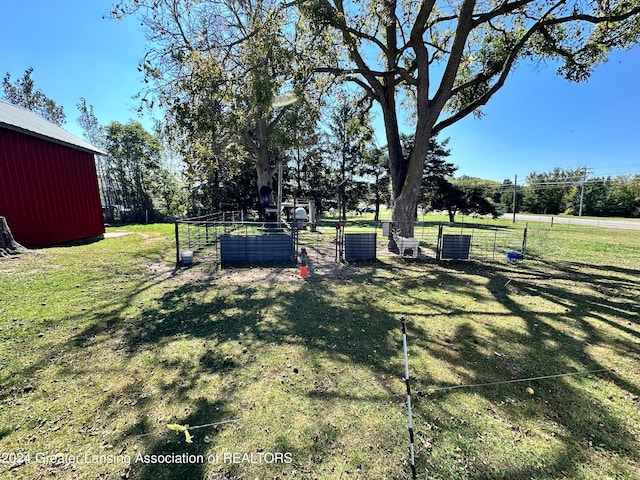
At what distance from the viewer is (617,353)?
3.83 metres

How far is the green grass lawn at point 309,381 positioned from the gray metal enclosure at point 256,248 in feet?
7.33

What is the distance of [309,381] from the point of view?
312 cm

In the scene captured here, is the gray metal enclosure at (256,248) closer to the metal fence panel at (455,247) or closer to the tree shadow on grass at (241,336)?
the tree shadow on grass at (241,336)

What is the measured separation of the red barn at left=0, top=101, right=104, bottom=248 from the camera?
9.48 meters

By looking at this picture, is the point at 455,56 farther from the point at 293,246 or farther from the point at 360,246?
the point at 293,246

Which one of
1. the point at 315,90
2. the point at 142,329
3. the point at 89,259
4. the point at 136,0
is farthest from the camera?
the point at 315,90

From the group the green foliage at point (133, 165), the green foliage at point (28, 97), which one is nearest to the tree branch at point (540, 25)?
the green foliage at point (133, 165)

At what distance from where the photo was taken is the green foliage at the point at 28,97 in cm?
2944

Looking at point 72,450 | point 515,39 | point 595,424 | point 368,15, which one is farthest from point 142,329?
point 515,39

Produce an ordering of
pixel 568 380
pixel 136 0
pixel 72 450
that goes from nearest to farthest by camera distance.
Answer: pixel 72 450
pixel 568 380
pixel 136 0

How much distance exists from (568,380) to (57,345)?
6.42m

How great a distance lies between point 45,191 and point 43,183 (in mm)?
302

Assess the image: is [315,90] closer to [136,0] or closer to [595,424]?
[136,0]

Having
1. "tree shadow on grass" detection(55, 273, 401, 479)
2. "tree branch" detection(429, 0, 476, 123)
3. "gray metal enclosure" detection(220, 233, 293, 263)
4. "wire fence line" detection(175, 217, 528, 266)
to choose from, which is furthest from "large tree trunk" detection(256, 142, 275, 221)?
"tree shadow on grass" detection(55, 273, 401, 479)
